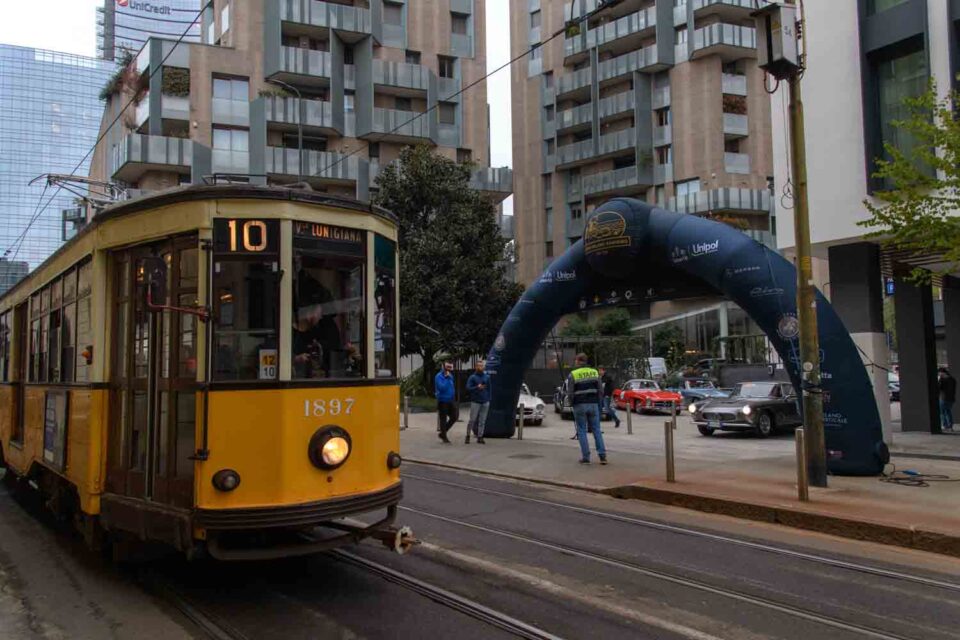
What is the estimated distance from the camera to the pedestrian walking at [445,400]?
52.9 feet

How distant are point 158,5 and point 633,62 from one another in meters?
60.4

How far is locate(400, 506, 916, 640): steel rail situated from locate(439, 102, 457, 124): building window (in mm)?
37109

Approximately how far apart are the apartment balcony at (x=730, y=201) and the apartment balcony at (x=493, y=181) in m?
11.3

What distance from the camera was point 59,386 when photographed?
718cm

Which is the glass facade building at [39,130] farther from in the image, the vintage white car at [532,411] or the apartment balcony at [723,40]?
the apartment balcony at [723,40]

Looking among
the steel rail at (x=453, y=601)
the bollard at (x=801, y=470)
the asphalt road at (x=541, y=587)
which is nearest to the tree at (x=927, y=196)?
the bollard at (x=801, y=470)

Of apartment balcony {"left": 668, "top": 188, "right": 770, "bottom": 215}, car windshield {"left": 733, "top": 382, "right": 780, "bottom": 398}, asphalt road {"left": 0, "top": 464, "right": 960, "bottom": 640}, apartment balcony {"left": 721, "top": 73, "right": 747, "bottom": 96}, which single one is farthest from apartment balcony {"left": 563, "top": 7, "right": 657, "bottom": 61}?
asphalt road {"left": 0, "top": 464, "right": 960, "bottom": 640}

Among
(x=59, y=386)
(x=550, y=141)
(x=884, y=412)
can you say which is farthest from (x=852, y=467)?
(x=550, y=141)

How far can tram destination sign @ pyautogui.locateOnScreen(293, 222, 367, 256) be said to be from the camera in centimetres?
548

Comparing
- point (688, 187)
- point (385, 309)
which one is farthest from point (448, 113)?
point (385, 309)

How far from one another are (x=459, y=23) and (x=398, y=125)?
829 centimetres

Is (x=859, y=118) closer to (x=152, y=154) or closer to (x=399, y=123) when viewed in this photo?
(x=399, y=123)

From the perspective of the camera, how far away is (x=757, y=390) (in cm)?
1955

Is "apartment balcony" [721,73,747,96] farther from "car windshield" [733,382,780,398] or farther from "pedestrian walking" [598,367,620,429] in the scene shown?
"car windshield" [733,382,780,398]
